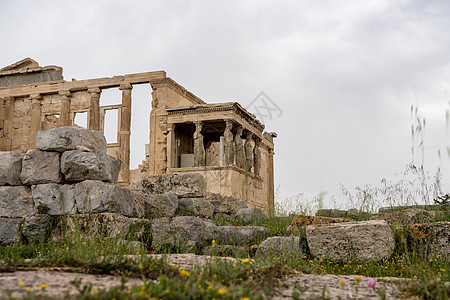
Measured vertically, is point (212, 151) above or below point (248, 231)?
above

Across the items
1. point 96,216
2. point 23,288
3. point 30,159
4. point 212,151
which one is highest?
point 212,151

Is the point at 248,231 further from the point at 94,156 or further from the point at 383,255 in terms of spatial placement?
the point at 94,156

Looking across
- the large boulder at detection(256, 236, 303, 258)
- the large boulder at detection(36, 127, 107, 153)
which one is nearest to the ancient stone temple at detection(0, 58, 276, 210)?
the large boulder at detection(36, 127, 107, 153)

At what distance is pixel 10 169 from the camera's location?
8.09 meters

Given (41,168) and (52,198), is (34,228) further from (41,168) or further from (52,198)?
(41,168)

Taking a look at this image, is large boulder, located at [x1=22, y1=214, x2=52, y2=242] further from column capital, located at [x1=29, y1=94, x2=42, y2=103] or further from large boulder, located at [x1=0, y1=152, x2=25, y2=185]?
column capital, located at [x1=29, y1=94, x2=42, y2=103]

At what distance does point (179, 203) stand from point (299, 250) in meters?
4.22

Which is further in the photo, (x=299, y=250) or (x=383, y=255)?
(x=299, y=250)

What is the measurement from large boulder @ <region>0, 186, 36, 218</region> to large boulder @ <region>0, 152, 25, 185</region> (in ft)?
0.48

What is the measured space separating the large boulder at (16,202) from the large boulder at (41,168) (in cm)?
19

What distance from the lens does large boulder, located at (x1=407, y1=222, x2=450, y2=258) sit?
20.7 ft

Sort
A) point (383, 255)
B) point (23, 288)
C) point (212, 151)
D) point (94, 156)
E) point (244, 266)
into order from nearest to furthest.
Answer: point (23, 288) < point (244, 266) < point (383, 255) < point (94, 156) < point (212, 151)

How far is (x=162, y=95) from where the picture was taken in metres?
24.7

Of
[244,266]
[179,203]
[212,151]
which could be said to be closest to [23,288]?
[244,266]
